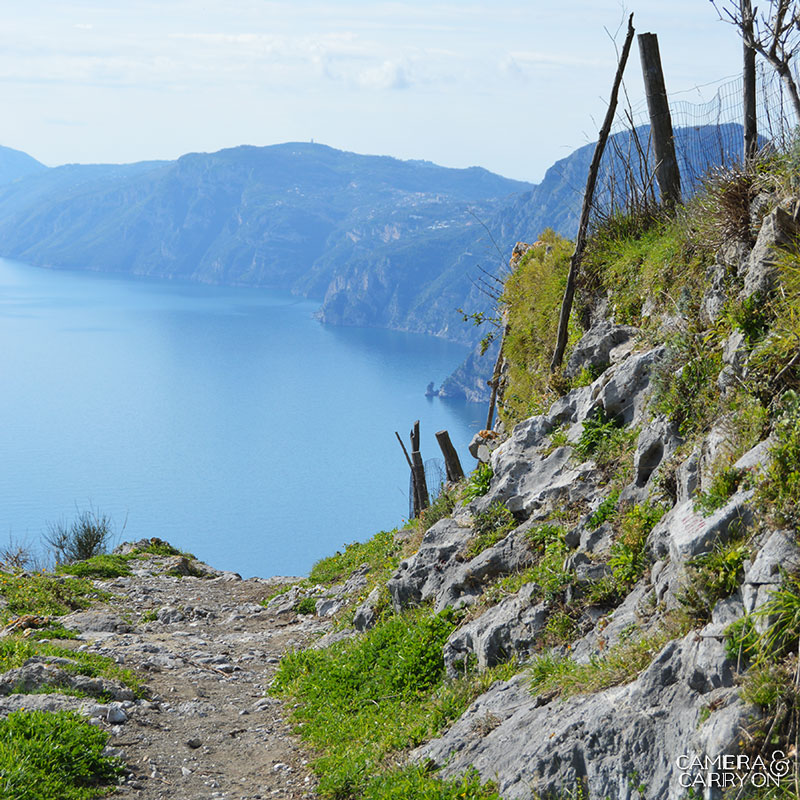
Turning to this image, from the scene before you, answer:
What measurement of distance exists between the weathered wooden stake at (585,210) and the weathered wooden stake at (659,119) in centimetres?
33

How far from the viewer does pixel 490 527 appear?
9188mm

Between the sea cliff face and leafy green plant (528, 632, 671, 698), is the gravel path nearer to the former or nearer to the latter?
the sea cliff face

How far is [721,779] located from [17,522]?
115 meters

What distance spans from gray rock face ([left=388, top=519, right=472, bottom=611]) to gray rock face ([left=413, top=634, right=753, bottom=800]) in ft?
11.9

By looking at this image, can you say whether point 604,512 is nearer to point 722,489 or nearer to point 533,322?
point 722,489

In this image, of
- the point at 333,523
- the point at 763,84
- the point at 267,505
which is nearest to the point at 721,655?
the point at 763,84

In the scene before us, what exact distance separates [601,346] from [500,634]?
4273 mm

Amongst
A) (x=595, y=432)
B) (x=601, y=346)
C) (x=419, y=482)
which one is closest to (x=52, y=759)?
(x=595, y=432)

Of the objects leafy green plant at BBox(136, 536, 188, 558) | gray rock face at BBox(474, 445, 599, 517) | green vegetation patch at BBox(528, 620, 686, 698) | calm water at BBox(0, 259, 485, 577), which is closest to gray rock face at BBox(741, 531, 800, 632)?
green vegetation patch at BBox(528, 620, 686, 698)

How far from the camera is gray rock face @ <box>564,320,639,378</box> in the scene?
946 centimetres

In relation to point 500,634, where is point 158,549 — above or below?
below

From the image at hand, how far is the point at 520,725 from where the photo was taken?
5.72 m

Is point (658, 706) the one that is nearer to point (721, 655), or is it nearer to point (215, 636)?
point (721, 655)

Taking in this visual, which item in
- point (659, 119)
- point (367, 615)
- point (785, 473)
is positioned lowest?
point (367, 615)
